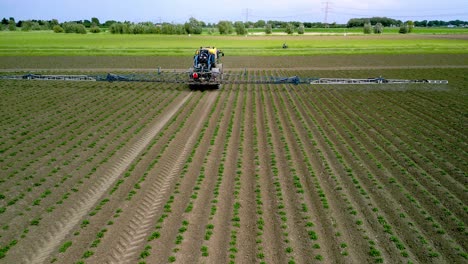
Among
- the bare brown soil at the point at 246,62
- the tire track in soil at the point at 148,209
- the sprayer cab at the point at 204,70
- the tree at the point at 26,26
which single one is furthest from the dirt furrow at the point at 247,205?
the tree at the point at 26,26

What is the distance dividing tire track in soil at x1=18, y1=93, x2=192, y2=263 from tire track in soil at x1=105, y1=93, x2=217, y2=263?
1.67 meters

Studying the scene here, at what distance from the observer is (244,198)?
40.6ft

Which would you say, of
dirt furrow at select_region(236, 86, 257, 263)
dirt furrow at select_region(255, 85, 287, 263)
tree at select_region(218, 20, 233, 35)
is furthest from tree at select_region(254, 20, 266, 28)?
dirt furrow at select_region(255, 85, 287, 263)

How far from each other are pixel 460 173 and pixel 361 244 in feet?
23.8

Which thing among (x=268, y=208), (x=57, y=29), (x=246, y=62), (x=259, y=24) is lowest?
(x=268, y=208)

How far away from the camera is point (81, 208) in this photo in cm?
1185

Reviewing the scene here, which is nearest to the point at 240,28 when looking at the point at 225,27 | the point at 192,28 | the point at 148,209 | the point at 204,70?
the point at 225,27

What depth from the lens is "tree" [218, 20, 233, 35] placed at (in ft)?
395

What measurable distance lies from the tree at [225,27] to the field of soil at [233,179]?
98042 mm

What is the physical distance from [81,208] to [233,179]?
18.0ft

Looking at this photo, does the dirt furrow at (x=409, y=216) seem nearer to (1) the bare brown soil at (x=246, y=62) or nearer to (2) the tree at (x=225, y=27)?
(1) the bare brown soil at (x=246, y=62)

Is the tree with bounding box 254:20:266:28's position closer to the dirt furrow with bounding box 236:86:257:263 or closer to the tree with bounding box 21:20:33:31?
the tree with bounding box 21:20:33:31

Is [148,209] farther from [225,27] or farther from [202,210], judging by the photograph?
[225,27]

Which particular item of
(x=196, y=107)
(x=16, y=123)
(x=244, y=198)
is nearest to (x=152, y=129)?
(x=196, y=107)
